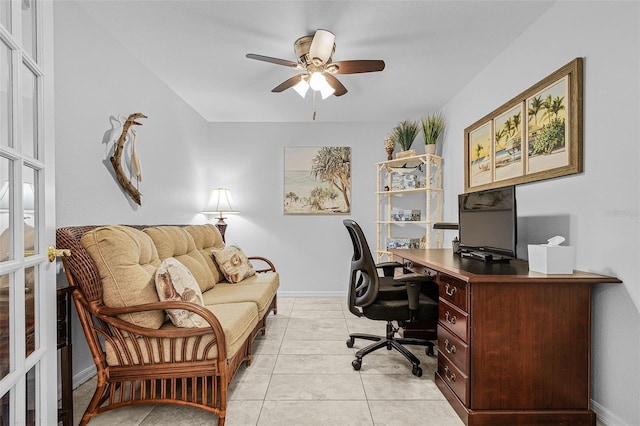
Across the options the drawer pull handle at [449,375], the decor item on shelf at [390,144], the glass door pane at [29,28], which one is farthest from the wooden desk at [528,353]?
the decor item on shelf at [390,144]

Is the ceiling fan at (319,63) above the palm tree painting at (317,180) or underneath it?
above

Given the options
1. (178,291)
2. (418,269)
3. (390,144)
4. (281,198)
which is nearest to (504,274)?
(418,269)

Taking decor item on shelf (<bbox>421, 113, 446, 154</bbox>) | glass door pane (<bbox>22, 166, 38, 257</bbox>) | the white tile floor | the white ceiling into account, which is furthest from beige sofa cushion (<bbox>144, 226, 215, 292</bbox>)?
decor item on shelf (<bbox>421, 113, 446, 154</bbox>)

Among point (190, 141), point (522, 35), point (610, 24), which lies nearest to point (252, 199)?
point (190, 141)

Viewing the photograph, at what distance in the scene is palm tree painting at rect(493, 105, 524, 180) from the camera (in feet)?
8.03

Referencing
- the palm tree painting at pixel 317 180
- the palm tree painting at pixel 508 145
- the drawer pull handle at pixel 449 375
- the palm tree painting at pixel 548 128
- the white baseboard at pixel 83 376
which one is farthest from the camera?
the palm tree painting at pixel 317 180

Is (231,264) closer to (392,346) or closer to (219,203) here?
(219,203)

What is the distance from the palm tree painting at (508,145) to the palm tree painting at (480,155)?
0.13 meters

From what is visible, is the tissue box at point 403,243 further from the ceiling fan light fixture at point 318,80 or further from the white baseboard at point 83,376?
the white baseboard at point 83,376

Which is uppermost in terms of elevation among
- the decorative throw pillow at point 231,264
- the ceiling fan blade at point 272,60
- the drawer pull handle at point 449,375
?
the ceiling fan blade at point 272,60

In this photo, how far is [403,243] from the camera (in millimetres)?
4051

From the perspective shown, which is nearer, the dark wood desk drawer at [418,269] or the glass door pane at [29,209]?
the glass door pane at [29,209]

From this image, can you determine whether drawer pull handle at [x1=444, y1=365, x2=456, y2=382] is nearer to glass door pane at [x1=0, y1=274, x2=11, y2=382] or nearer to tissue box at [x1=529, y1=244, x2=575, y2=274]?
tissue box at [x1=529, y1=244, x2=575, y2=274]

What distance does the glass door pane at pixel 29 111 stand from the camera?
1.08 m
